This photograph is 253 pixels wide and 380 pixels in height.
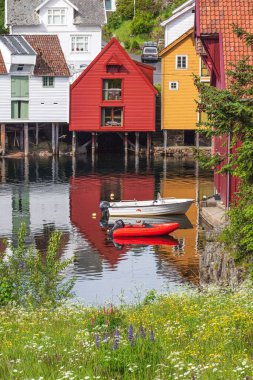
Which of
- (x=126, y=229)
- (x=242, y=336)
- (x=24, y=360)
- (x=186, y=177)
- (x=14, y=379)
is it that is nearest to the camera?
(x=14, y=379)

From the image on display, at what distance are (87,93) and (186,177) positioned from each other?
56.0 ft

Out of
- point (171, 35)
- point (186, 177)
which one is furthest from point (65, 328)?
point (171, 35)

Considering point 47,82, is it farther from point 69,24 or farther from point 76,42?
point 69,24

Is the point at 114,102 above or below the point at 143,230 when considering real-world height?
above

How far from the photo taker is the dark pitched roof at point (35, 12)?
94875 mm

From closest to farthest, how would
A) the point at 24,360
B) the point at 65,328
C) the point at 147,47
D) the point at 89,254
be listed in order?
1. the point at 24,360
2. the point at 65,328
3. the point at 89,254
4. the point at 147,47

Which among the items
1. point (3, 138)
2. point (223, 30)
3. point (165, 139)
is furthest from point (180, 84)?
point (223, 30)

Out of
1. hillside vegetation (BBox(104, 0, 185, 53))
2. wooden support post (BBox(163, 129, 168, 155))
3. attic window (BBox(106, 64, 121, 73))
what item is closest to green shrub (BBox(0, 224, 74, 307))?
attic window (BBox(106, 64, 121, 73))

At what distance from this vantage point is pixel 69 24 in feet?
309

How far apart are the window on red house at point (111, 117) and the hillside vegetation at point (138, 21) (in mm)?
25328

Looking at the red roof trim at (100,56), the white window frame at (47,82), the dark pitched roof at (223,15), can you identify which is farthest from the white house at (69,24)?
the dark pitched roof at (223,15)

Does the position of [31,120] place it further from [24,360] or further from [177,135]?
[24,360]

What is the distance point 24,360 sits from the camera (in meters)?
14.6

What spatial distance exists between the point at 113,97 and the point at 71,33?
1238cm
